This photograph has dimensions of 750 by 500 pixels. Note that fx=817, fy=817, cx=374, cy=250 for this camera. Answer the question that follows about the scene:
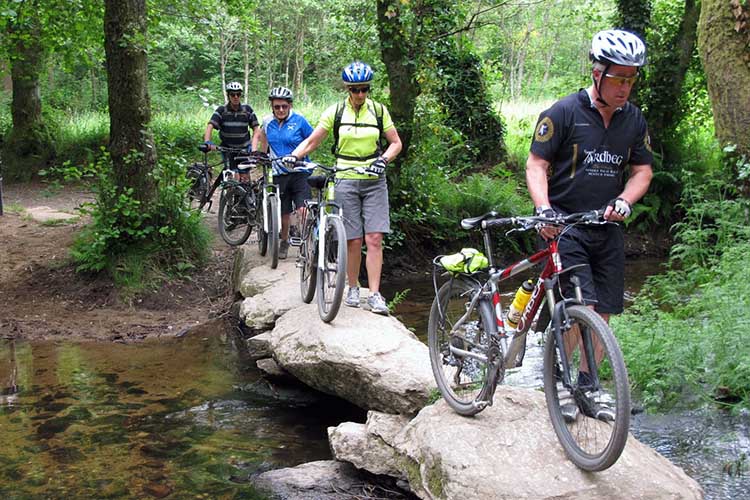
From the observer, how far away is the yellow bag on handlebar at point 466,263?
15.4 ft

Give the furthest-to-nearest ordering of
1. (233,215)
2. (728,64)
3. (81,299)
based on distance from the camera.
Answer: (233,215)
(81,299)
(728,64)

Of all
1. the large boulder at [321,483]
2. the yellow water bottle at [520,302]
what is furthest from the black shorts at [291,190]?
the yellow water bottle at [520,302]

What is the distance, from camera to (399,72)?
11883 millimetres

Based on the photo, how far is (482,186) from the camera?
554 inches

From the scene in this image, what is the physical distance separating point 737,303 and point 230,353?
511 cm

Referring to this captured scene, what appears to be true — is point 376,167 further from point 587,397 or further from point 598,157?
point 587,397

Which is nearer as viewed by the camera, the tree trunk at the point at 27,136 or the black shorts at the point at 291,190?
the black shorts at the point at 291,190

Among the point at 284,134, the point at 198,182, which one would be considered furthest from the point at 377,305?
the point at 198,182

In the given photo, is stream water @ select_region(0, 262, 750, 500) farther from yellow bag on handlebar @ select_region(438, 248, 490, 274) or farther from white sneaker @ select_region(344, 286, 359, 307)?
yellow bag on handlebar @ select_region(438, 248, 490, 274)

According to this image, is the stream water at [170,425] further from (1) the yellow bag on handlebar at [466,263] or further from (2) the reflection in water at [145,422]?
(1) the yellow bag on handlebar at [466,263]

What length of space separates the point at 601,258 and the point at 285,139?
5767mm

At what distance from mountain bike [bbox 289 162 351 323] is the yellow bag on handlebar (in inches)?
81.3

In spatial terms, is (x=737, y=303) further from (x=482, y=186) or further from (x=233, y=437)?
(x=482, y=186)

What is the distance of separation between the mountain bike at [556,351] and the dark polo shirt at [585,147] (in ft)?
0.96
